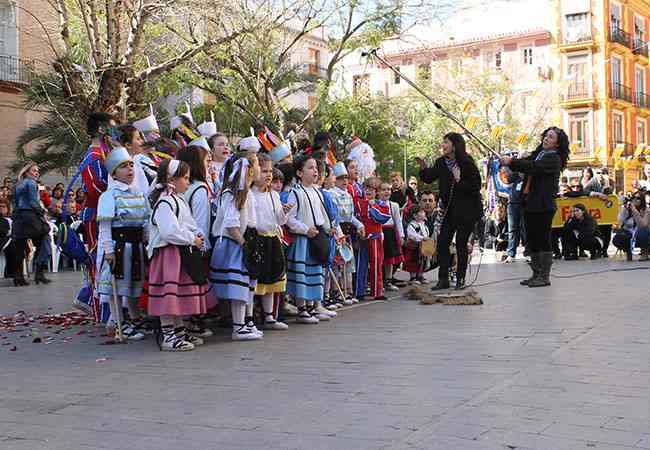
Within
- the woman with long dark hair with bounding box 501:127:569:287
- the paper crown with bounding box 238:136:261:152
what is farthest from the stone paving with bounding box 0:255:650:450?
the woman with long dark hair with bounding box 501:127:569:287

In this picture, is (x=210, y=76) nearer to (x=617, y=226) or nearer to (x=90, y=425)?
(x=617, y=226)

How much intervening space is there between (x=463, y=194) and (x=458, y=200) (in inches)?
3.8

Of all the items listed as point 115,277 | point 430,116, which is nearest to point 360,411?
point 115,277

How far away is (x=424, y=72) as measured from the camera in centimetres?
4338

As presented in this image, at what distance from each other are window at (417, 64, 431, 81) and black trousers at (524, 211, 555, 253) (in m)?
33.1

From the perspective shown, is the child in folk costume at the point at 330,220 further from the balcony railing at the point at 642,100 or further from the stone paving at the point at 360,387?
the balcony railing at the point at 642,100

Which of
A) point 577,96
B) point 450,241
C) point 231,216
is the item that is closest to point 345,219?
point 450,241

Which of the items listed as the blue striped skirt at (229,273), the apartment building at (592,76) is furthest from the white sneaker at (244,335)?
the apartment building at (592,76)

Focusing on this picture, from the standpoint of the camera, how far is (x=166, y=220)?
22.0 ft

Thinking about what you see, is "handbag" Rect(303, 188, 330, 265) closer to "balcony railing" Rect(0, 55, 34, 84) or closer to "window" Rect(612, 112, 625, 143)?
"balcony railing" Rect(0, 55, 34, 84)

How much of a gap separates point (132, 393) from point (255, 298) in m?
2.94

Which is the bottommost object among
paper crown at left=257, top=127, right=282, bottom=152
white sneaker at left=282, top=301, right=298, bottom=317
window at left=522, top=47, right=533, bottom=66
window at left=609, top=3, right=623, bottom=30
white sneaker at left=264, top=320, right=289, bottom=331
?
white sneaker at left=264, top=320, right=289, bottom=331

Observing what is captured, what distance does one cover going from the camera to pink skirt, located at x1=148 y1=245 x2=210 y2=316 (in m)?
6.66

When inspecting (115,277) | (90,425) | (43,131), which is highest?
(43,131)
